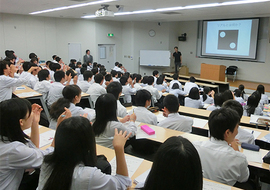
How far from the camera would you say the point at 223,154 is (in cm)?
181

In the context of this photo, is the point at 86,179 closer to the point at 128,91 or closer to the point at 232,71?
the point at 128,91

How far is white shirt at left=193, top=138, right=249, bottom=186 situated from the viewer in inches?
70.2

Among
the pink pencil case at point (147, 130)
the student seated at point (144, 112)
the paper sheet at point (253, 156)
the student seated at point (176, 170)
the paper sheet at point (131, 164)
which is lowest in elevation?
the paper sheet at point (253, 156)

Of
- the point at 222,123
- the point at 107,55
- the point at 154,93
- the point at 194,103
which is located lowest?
the point at 194,103

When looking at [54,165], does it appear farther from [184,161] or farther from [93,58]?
[93,58]

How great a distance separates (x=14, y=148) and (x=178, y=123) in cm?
200

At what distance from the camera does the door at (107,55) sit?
1146 centimetres

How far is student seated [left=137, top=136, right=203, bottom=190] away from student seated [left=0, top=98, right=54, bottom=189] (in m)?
0.96

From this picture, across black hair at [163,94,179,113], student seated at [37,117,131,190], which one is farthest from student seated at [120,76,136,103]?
student seated at [37,117,131,190]

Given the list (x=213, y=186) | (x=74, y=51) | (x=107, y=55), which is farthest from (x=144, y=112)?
(x=107, y=55)

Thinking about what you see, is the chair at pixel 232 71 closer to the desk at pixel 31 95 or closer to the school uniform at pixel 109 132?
the desk at pixel 31 95

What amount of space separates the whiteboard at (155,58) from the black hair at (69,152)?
34.8 feet

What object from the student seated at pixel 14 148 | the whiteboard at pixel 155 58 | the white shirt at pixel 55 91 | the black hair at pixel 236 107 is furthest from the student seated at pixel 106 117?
the whiteboard at pixel 155 58

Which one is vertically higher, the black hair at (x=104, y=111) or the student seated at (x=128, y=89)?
the black hair at (x=104, y=111)
